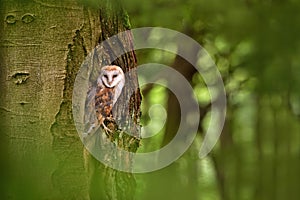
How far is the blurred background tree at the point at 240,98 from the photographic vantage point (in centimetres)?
226

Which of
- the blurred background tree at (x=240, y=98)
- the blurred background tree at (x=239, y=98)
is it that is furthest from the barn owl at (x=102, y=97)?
the blurred background tree at (x=240, y=98)

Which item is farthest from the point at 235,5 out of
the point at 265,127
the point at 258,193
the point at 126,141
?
the point at 126,141

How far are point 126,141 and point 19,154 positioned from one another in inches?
4.8

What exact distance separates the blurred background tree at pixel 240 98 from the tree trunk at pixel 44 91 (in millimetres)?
1425

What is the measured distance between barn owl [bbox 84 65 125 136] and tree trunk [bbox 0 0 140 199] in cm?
2

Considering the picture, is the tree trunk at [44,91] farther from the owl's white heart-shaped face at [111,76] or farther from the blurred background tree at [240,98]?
the blurred background tree at [240,98]

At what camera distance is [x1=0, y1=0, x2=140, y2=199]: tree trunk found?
51 cm

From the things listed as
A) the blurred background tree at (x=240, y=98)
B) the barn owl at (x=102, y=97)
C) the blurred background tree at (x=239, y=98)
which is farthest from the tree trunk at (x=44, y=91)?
the blurred background tree at (x=240, y=98)

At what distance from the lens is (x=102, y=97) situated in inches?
22.1

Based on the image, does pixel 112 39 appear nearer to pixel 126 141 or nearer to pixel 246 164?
pixel 126 141

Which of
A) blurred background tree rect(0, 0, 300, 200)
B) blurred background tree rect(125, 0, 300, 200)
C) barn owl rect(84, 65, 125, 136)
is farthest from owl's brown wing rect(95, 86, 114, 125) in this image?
blurred background tree rect(125, 0, 300, 200)

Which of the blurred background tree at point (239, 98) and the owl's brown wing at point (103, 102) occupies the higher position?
the blurred background tree at point (239, 98)

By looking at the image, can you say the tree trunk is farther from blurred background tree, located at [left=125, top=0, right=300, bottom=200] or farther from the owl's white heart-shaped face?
blurred background tree, located at [left=125, top=0, right=300, bottom=200]

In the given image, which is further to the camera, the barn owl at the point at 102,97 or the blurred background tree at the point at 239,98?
the blurred background tree at the point at 239,98
